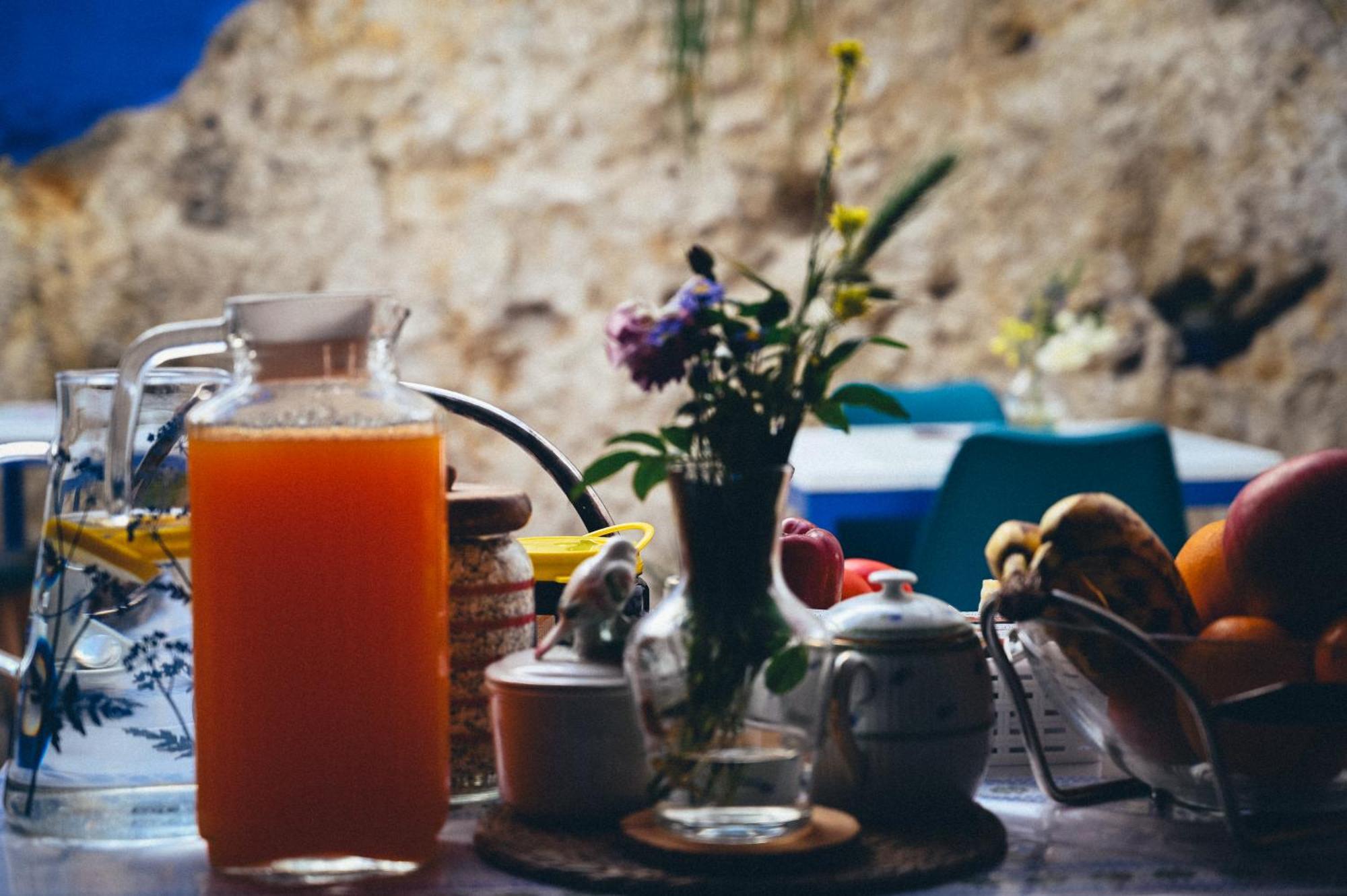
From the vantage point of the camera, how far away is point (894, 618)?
64cm

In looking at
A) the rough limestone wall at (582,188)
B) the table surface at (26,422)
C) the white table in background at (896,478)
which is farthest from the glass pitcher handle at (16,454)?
the rough limestone wall at (582,188)

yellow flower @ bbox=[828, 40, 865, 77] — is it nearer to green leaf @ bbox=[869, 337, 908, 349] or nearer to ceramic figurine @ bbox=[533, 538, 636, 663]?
green leaf @ bbox=[869, 337, 908, 349]

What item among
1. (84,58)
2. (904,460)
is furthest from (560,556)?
(84,58)

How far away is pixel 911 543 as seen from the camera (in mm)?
2990

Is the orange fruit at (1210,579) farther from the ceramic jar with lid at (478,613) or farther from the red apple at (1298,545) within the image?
the ceramic jar with lid at (478,613)

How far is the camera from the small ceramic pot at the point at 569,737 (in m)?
0.61

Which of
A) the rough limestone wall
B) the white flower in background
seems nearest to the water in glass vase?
the white flower in background

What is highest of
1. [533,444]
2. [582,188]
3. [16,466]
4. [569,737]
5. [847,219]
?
[582,188]

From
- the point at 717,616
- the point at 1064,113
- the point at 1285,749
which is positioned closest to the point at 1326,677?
the point at 1285,749

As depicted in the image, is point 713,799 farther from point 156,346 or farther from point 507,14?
point 507,14

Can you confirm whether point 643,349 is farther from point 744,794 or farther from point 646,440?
point 744,794

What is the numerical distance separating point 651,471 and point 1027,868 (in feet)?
0.76

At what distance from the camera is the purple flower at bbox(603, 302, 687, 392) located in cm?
59

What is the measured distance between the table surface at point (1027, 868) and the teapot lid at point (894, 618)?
0.10 metres
